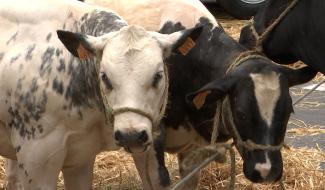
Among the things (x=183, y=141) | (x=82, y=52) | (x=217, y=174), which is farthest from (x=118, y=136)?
(x=217, y=174)

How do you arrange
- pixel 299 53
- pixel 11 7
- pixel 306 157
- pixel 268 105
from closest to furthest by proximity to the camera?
1. pixel 268 105
2. pixel 11 7
3. pixel 299 53
4. pixel 306 157

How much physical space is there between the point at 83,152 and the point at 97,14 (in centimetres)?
71

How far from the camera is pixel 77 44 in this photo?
368 cm

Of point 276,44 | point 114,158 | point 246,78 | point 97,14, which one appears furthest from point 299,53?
point 114,158

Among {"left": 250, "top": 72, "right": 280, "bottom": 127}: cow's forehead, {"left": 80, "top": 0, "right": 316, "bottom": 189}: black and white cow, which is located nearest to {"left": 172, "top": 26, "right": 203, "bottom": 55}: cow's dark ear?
{"left": 80, "top": 0, "right": 316, "bottom": 189}: black and white cow

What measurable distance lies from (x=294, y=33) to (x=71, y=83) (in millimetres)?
1434

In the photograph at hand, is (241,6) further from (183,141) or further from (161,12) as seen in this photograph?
(183,141)

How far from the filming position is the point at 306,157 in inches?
234

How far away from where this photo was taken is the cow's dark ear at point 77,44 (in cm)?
365

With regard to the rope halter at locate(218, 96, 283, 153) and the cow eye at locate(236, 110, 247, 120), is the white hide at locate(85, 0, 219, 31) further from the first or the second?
the cow eye at locate(236, 110, 247, 120)

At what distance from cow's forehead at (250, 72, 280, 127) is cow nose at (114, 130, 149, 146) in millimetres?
696

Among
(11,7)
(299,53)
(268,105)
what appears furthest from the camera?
(299,53)

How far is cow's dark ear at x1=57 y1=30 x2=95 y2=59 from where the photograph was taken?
12.0ft

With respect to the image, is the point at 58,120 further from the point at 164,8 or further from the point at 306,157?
the point at 306,157
